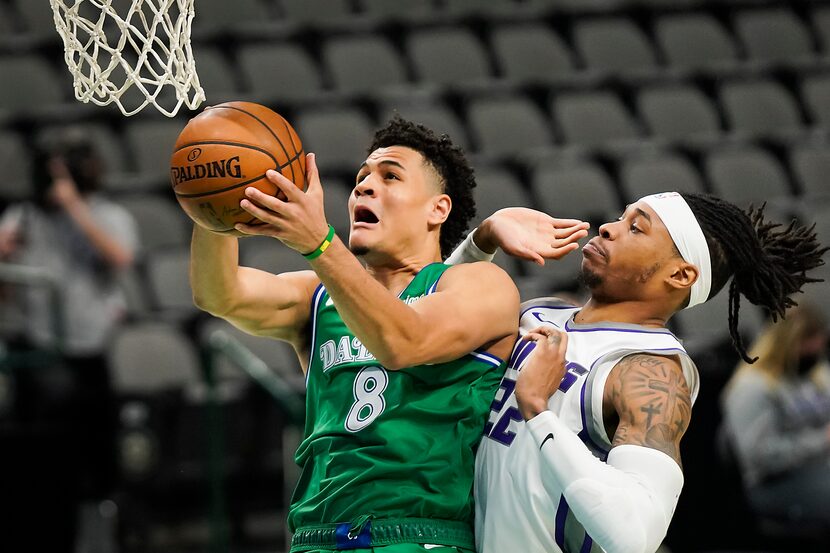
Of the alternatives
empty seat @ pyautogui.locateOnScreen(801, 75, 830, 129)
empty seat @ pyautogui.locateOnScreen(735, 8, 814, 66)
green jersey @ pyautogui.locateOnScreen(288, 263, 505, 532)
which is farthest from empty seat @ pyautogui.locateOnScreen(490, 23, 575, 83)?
green jersey @ pyautogui.locateOnScreen(288, 263, 505, 532)

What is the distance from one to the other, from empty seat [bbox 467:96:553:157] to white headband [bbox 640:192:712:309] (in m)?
5.20

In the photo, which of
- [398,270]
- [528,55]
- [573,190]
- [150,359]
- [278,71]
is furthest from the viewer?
[528,55]

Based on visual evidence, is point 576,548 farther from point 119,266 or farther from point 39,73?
point 39,73

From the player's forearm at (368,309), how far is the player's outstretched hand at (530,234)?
46 centimetres

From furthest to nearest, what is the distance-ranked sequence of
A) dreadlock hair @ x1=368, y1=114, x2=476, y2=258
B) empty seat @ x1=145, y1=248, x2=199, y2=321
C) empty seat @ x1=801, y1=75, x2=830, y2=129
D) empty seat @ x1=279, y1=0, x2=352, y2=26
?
empty seat @ x1=279, y1=0, x2=352, y2=26
empty seat @ x1=801, y1=75, x2=830, y2=129
empty seat @ x1=145, y1=248, x2=199, y2=321
dreadlock hair @ x1=368, y1=114, x2=476, y2=258

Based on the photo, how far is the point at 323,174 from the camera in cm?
766

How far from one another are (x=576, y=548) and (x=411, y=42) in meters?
6.63

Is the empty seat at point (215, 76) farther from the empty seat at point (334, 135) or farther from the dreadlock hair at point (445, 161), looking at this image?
the dreadlock hair at point (445, 161)

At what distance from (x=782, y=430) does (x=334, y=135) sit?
11.5 feet

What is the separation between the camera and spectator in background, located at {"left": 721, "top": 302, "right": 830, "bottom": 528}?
19.4ft

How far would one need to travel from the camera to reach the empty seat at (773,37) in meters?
9.69

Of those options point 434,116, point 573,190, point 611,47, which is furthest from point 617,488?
point 611,47

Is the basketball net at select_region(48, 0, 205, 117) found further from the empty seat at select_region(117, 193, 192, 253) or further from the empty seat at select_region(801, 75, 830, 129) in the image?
the empty seat at select_region(801, 75, 830, 129)

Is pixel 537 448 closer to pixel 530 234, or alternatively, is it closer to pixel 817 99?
pixel 530 234
